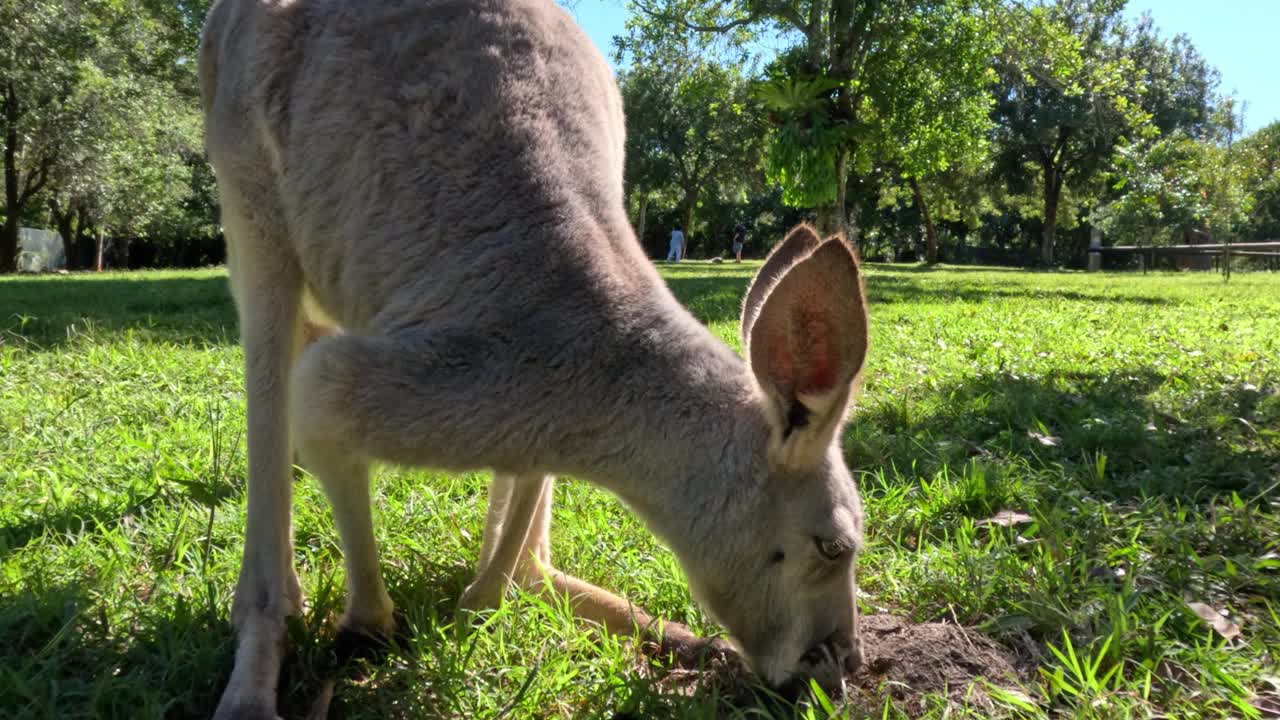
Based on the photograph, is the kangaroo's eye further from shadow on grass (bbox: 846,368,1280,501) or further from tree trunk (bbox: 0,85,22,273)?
tree trunk (bbox: 0,85,22,273)

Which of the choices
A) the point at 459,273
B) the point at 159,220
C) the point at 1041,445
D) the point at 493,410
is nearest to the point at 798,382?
the point at 493,410

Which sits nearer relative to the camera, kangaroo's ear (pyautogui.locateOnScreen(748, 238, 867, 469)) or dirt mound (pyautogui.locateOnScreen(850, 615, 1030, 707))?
kangaroo's ear (pyautogui.locateOnScreen(748, 238, 867, 469))

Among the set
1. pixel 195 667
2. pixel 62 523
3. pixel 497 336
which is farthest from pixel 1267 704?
pixel 62 523

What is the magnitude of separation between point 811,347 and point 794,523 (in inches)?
18.7

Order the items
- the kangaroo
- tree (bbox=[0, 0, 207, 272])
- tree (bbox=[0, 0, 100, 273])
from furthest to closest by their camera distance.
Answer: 1. tree (bbox=[0, 0, 207, 272])
2. tree (bbox=[0, 0, 100, 273])
3. the kangaroo

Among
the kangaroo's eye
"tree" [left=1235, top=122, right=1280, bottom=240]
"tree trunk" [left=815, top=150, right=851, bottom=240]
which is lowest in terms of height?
the kangaroo's eye

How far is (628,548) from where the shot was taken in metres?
3.16

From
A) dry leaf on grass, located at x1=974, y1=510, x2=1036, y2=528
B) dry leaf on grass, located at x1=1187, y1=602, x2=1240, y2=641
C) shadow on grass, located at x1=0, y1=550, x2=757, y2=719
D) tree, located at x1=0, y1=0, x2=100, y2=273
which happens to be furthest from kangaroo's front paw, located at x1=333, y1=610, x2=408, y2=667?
tree, located at x1=0, y1=0, x2=100, y2=273

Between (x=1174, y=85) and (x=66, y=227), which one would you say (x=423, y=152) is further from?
(x=1174, y=85)

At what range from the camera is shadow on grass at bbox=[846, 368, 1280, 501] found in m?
3.57

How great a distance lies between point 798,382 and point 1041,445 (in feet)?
9.21

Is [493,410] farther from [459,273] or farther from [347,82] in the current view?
[347,82]

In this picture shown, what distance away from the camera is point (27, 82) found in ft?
73.9

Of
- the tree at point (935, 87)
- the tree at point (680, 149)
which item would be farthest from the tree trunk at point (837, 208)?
the tree at point (680, 149)
